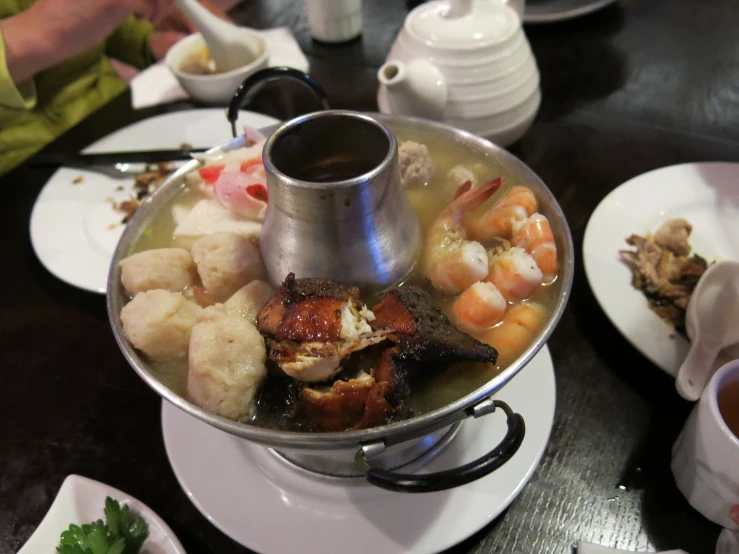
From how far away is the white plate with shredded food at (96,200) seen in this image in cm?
163

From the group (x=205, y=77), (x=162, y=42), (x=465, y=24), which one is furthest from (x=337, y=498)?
(x=162, y=42)

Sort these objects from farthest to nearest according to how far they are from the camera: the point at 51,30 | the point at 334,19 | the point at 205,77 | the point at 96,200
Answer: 1. the point at 334,19
2. the point at 205,77
3. the point at 51,30
4. the point at 96,200

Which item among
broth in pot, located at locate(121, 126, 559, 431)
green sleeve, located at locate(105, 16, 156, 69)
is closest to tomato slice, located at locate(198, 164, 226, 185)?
broth in pot, located at locate(121, 126, 559, 431)

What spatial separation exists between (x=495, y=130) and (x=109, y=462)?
1.59 metres

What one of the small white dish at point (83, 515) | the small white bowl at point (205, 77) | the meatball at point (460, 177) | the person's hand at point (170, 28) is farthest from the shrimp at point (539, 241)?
the person's hand at point (170, 28)

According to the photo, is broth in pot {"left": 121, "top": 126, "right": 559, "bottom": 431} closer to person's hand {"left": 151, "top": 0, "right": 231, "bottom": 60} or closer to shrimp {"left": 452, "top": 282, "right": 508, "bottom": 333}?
shrimp {"left": 452, "top": 282, "right": 508, "bottom": 333}

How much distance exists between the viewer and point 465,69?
1665 millimetres

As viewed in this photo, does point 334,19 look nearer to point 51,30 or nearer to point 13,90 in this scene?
point 51,30

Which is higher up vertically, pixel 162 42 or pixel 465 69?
pixel 465 69

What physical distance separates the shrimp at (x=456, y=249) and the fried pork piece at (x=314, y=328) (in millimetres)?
216

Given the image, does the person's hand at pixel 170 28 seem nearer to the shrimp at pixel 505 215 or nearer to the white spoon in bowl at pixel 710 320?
the shrimp at pixel 505 215

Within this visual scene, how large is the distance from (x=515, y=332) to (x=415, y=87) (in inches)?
39.0

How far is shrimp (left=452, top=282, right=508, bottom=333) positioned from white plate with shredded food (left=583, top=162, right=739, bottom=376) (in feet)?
1.66

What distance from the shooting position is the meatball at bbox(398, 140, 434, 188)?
1.26 m
